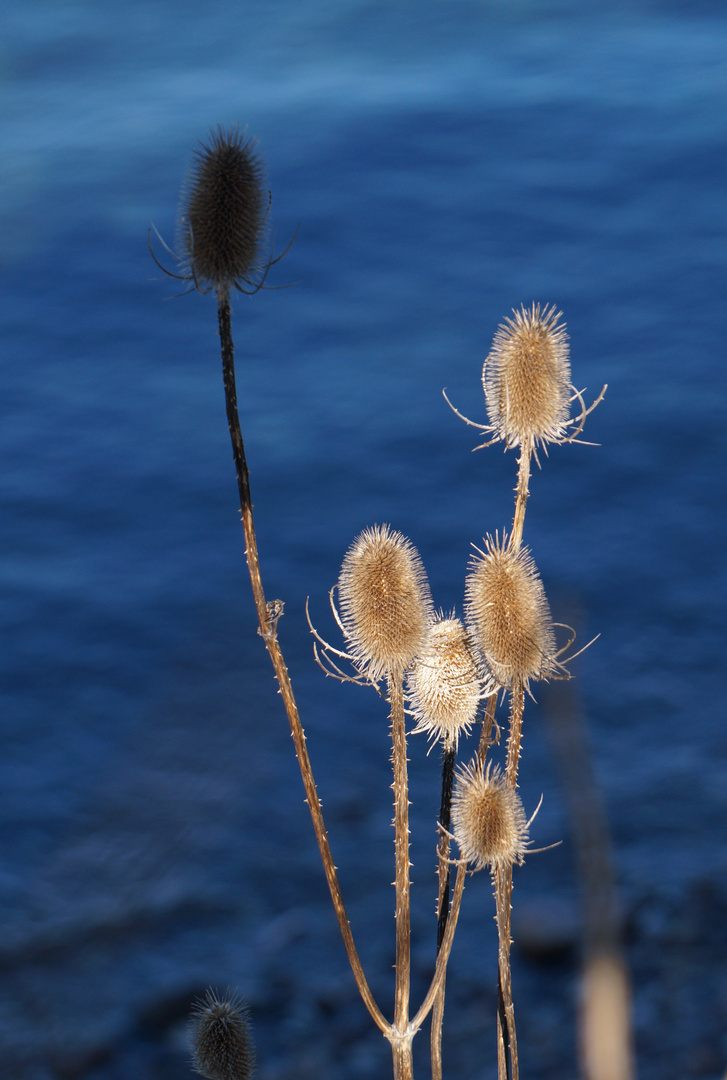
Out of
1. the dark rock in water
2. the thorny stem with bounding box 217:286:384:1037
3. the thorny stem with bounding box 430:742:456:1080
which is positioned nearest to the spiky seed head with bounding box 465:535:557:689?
the thorny stem with bounding box 430:742:456:1080

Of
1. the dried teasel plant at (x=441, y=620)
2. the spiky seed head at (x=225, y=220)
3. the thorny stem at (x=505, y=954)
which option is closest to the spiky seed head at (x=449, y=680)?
the dried teasel plant at (x=441, y=620)

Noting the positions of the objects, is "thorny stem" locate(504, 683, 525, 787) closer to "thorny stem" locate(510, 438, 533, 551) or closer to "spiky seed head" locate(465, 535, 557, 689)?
"spiky seed head" locate(465, 535, 557, 689)

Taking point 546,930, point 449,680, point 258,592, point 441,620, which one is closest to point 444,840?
point 449,680

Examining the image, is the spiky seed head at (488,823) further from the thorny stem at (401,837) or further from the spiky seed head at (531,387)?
the spiky seed head at (531,387)

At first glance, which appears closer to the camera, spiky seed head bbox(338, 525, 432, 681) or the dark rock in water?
spiky seed head bbox(338, 525, 432, 681)

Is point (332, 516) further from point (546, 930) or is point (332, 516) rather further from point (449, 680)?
point (449, 680)

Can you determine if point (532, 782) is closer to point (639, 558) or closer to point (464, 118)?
point (639, 558)
